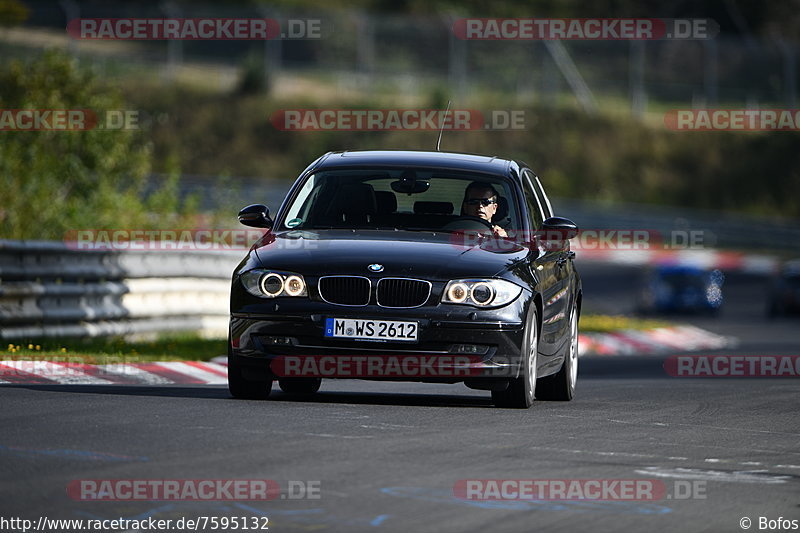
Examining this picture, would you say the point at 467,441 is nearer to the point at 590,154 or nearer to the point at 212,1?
the point at 590,154

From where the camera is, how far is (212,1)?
81.4 metres

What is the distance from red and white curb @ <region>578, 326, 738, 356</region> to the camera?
23.7m

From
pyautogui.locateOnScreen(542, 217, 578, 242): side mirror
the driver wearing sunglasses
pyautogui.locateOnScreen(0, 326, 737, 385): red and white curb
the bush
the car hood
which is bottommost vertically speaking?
pyautogui.locateOnScreen(0, 326, 737, 385): red and white curb

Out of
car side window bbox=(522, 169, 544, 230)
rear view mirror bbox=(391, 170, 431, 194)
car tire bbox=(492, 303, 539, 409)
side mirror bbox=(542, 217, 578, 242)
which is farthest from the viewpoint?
car side window bbox=(522, 169, 544, 230)

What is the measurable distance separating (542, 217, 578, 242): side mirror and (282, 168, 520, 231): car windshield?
0.24 m

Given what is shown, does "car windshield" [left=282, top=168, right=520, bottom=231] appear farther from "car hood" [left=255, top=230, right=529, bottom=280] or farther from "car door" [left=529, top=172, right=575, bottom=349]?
"car door" [left=529, top=172, right=575, bottom=349]

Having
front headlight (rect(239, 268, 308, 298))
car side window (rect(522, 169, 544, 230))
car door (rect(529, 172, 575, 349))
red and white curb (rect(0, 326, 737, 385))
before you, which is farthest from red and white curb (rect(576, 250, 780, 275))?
front headlight (rect(239, 268, 308, 298))

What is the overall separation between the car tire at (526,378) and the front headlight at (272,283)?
143 cm

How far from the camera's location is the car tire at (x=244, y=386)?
10227mm

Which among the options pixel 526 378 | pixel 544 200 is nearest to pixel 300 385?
pixel 526 378

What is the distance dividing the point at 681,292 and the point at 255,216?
96.3 ft

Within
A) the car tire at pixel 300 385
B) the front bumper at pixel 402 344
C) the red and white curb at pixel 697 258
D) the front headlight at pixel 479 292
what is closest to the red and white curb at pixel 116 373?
the car tire at pixel 300 385

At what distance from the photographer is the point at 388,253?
33.0 feet

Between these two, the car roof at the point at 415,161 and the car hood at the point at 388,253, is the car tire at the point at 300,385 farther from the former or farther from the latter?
the car roof at the point at 415,161
